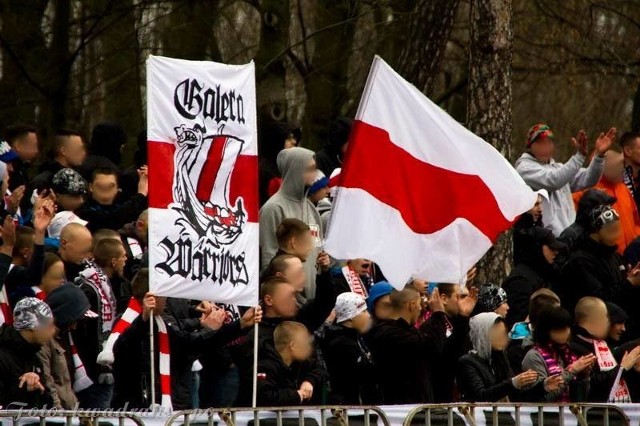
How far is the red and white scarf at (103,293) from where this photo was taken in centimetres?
1197

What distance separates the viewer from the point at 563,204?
16656 mm

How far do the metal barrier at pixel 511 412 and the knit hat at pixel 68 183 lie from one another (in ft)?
11.5

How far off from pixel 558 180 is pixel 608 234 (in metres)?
1.17

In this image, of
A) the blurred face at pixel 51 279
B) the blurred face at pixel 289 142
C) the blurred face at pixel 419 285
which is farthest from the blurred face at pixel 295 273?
the blurred face at pixel 289 142

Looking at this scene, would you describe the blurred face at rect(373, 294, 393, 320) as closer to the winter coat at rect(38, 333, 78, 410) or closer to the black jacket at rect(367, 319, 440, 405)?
the black jacket at rect(367, 319, 440, 405)

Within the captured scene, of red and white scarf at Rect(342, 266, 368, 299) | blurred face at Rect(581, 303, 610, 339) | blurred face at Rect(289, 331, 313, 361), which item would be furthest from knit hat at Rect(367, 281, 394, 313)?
blurred face at Rect(581, 303, 610, 339)

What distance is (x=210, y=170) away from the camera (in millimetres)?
11195

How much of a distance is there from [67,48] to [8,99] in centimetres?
104

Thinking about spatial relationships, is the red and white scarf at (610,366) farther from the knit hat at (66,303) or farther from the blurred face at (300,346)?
the knit hat at (66,303)

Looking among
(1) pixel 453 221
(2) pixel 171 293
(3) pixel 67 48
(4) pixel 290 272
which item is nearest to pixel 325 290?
(4) pixel 290 272

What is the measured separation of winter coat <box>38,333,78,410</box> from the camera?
1089 cm

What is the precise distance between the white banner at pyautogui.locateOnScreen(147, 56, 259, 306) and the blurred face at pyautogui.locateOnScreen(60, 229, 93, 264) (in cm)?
140

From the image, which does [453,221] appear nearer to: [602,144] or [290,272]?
[290,272]

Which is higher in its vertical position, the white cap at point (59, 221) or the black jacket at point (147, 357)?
the white cap at point (59, 221)
